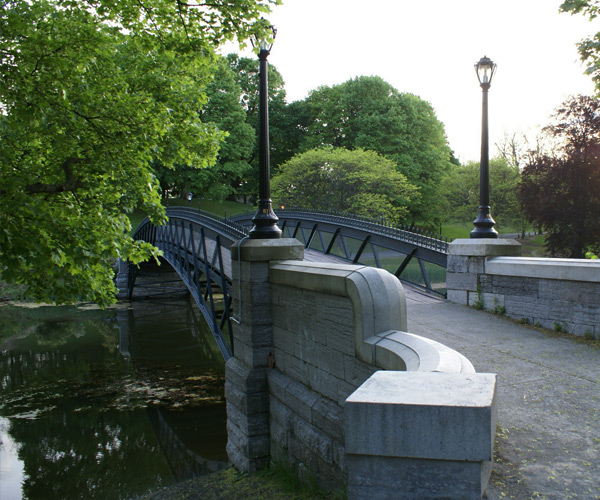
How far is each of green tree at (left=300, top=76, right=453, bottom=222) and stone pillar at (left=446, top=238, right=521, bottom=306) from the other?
28687 mm

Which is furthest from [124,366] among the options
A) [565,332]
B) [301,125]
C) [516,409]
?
[301,125]

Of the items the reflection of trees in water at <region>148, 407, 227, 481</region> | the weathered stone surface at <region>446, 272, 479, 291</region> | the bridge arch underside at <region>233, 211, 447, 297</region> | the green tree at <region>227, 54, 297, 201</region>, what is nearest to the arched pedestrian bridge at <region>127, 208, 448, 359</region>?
the bridge arch underside at <region>233, 211, 447, 297</region>

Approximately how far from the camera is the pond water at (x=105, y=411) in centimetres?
1049

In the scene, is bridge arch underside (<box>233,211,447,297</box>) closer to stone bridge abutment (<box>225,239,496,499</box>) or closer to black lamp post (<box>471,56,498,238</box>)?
black lamp post (<box>471,56,498,238</box>)

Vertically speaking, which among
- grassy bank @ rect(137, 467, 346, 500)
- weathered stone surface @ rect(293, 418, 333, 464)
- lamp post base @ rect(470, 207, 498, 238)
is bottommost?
grassy bank @ rect(137, 467, 346, 500)

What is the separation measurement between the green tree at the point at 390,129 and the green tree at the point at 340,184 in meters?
7.77

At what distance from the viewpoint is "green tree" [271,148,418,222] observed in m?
29.9

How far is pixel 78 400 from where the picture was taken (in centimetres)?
1433

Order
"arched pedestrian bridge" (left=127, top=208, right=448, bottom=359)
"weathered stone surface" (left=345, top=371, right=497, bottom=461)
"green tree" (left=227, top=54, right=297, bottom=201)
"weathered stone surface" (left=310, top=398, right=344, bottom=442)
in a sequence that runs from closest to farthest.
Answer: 1. "weathered stone surface" (left=345, top=371, right=497, bottom=461)
2. "weathered stone surface" (left=310, top=398, right=344, bottom=442)
3. "arched pedestrian bridge" (left=127, top=208, right=448, bottom=359)
4. "green tree" (left=227, top=54, right=297, bottom=201)

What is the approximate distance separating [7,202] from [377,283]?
5291 mm

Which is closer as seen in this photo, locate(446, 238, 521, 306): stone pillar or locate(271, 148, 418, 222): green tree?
locate(446, 238, 521, 306): stone pillar

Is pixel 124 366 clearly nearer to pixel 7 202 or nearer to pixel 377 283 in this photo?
pixel 7 202

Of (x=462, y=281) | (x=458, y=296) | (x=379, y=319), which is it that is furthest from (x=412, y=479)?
(x=458, y=296)

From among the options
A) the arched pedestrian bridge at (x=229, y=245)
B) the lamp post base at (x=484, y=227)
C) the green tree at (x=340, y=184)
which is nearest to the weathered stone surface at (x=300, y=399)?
the arched pedestrian bridge at (x=229, y=245)
